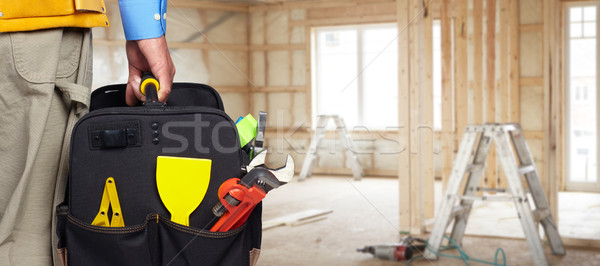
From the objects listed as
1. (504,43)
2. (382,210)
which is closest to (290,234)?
(382,210)

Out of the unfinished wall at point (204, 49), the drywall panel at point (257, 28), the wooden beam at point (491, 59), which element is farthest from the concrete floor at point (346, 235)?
the drywall panel at point (257, 28)

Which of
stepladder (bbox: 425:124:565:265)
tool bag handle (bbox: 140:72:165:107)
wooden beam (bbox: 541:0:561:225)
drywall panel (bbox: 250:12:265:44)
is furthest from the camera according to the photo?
drywall panel (bbox: 250:12:265:44)

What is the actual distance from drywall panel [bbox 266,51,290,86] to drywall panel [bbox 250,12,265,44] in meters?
0.25

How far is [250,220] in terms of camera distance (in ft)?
4.28

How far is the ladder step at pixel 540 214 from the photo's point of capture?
3.25m

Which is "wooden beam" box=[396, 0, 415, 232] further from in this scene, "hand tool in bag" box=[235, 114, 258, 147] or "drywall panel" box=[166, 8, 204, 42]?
"drywall panel" box=[166, 8, 204, 42]

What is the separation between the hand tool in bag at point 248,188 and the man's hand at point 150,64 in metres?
0.31

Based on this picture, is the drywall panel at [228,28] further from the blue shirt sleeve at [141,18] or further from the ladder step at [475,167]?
the blue shirt sleeve at [141,18]

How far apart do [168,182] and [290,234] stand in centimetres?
290

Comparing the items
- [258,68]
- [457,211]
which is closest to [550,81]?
[457,211]

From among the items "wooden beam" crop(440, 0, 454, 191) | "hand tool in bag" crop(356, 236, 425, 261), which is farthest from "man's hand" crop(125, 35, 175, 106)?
"wooden beam" crop(440, 0, 454, 191)

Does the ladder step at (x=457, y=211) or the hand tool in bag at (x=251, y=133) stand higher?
the hand tool in bag at (x=251, y=133)

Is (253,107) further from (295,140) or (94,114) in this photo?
(94,114)

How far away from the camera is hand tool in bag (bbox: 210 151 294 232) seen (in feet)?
3.72
